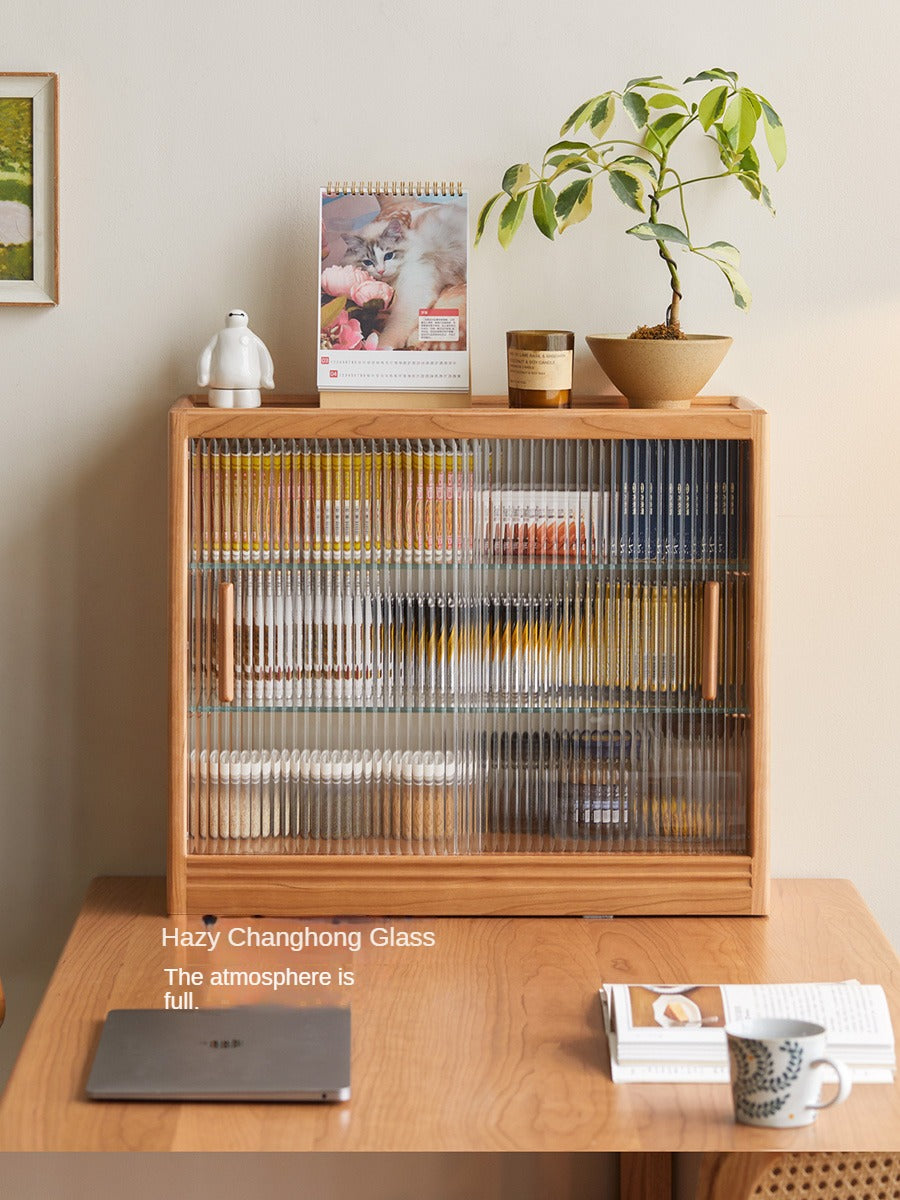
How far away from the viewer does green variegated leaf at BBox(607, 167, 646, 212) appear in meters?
1.99

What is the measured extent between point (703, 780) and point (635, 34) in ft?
3.82

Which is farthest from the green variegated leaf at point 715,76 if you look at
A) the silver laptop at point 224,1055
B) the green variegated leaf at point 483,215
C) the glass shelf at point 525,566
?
the silver laptop at point 224,1055

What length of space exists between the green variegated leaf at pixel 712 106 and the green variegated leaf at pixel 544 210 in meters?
0.26

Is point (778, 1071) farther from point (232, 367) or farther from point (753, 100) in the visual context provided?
point (753, 100)

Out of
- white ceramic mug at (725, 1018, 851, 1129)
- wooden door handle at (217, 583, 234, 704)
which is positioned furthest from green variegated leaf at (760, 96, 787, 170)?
white ceramic mug at (725, 1018, 851, 1129)

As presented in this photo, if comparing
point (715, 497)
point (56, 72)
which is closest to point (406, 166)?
point (56, 72)

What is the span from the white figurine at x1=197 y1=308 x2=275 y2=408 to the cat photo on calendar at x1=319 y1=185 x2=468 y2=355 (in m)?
0.12

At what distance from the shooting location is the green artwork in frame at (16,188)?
83.9 inches

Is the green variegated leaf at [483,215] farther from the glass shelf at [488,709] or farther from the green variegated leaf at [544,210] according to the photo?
the glass shelf at [488,709]

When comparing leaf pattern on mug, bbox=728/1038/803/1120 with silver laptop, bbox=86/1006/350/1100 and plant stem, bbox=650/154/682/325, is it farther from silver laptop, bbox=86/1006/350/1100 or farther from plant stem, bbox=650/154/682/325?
plant stem, bbox=650/154/682/325

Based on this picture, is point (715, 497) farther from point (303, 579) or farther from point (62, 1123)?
point (62, 1123)

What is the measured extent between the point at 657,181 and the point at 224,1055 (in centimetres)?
143

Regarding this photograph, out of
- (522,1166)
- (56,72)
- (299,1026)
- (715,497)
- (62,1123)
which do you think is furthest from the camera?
(522,1166)

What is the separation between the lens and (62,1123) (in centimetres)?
148
